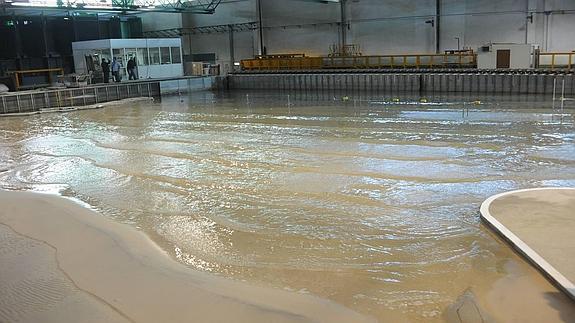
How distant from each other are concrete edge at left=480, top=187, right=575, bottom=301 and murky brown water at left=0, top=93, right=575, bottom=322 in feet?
0.49

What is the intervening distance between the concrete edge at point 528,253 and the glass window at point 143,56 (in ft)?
87.2

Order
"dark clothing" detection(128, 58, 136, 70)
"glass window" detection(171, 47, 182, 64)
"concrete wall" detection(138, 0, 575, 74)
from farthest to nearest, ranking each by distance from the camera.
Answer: "glass window" detection(171, 47, 182, 64) < "dark clothing" detection(128, 58, 136, 70) < "concrete wall" detection(138, 0, 575, 74)

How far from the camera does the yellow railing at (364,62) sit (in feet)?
90.0

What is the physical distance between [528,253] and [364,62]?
26.2 meters

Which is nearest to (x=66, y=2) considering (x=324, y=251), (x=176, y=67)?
(x=176, y=67)

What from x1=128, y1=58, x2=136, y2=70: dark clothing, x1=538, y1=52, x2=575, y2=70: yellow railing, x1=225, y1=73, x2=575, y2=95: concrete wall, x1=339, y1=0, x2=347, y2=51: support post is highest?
x1=339, y1=0, x2=347, y2=51: support post

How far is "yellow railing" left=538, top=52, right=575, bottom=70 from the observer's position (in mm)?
24859

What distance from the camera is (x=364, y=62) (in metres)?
31.2

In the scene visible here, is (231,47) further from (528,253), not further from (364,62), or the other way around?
(528,253)

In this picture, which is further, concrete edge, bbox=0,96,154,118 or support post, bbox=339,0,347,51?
support post, bbox=339,0,347,51

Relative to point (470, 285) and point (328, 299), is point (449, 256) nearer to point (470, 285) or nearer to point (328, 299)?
point (470, 285)

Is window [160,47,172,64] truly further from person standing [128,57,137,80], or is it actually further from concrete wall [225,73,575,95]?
concrete wall [225,73,575,95]

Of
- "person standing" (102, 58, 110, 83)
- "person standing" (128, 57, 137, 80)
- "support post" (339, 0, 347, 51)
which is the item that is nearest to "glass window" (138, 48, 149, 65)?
"person standing" (128, 57, 137, 80)

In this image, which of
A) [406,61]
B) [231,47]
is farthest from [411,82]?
[231,47]
